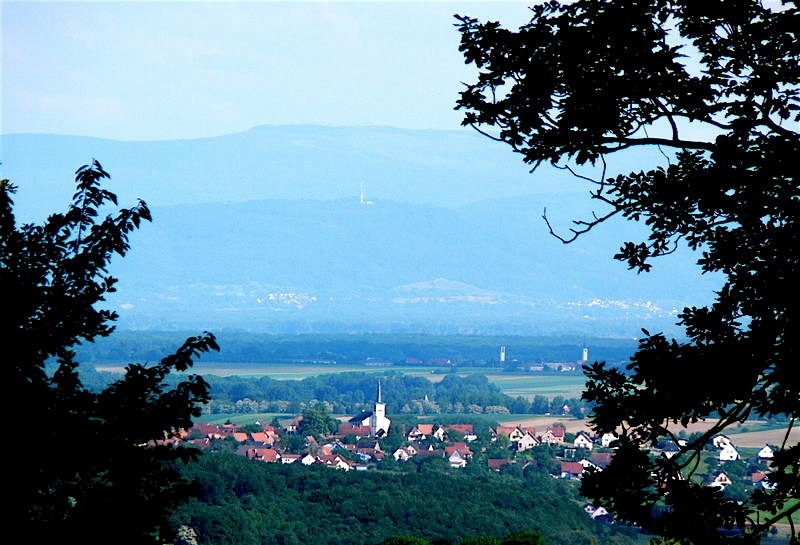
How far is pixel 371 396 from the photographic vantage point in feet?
452

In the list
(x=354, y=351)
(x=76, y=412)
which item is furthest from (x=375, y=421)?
(x=76, y=412)

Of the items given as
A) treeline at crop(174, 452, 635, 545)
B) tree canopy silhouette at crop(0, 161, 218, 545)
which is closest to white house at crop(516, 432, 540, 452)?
treeline at crop(174, 452, 635, 545)

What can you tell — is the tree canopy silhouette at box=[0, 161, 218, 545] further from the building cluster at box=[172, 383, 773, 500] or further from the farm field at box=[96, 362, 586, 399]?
the farm field at box=[96, 362, 586, 399]

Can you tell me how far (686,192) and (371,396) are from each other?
130m

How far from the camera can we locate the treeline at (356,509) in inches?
1778

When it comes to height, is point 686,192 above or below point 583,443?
above

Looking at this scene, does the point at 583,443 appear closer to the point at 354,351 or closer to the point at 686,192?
the point at 686,192

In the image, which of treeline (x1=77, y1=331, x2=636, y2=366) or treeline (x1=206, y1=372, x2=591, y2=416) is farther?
treeline (x1=77, y1=331, x2=636, y2=366)

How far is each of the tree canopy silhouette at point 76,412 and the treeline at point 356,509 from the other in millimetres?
33363

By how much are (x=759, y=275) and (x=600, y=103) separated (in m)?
1.42

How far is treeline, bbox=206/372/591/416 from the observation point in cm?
12144

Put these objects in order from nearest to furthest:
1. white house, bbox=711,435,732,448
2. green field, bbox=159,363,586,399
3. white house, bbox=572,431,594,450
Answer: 1. white house, bbox=711,435,732,448
2. white house, bbox=572,431,594,450
3. green field, bbox=159,363,586,399

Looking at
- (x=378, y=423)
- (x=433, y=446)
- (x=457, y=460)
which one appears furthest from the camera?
(x=378, y=423)

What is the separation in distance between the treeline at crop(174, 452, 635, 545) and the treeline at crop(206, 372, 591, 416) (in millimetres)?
→ 56811
